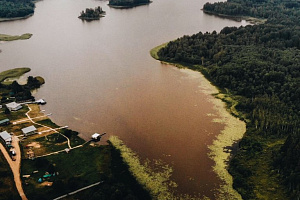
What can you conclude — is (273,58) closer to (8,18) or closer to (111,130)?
(111,130)

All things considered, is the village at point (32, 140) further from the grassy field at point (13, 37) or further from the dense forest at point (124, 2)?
the dense forest at point (124, 2)

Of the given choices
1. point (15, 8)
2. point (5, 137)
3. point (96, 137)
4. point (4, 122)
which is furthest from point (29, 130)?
point (15, 8)

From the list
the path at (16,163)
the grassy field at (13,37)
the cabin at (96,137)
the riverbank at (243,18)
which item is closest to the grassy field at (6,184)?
the path at (16,163)

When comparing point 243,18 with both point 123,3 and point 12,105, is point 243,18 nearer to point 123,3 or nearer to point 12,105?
point 123,3

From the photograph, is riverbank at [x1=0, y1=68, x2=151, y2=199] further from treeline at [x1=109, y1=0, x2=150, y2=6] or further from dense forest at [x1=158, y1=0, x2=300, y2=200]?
treeline at [x1=109, y1=0, x2=150, y2=6]

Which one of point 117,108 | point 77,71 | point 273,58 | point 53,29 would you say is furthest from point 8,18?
point 273,58

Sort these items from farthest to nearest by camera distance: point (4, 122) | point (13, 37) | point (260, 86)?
point (13, 37) < point (260, 86) < point (4, 122)

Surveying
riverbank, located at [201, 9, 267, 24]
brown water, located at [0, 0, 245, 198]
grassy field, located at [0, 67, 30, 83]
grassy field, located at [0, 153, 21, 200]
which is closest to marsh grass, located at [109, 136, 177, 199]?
brown water, located at [0, 0, 245, 198]
